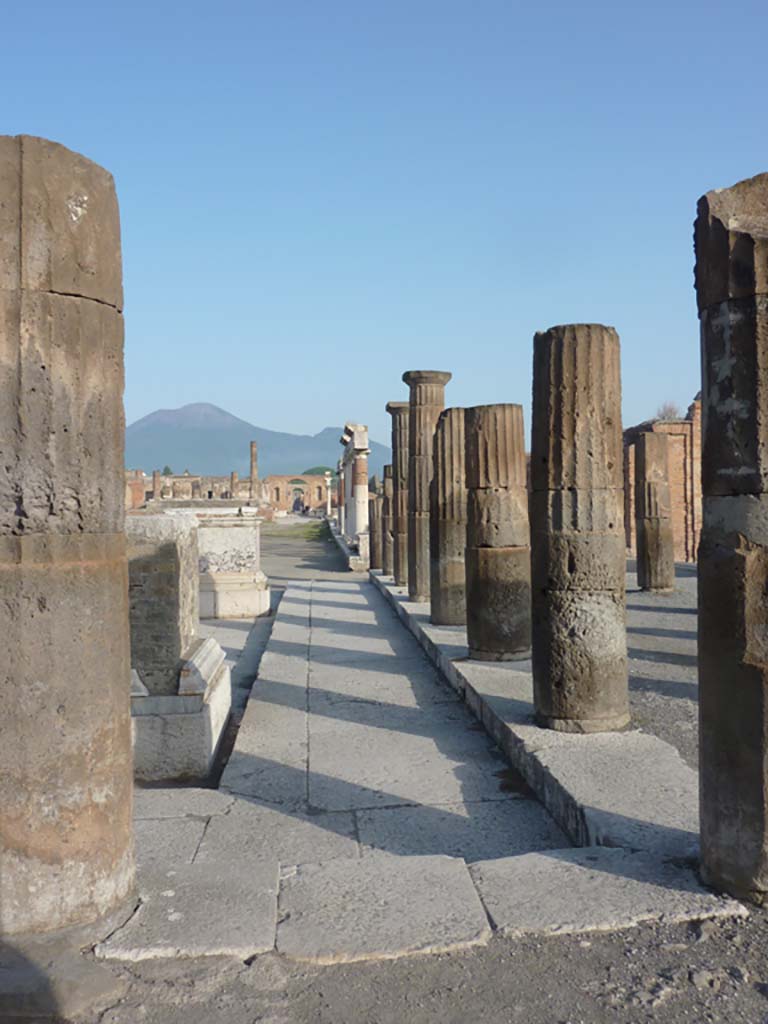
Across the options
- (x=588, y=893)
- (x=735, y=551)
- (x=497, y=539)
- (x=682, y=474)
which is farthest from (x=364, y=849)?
(x=682, y=474)

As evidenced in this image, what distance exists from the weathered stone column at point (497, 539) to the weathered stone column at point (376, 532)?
39.2 ft

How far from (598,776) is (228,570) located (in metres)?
9.55

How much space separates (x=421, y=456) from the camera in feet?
42.7

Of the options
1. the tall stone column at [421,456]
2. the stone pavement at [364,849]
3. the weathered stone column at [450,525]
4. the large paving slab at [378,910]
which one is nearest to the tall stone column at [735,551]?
the stone pavement at [364,849]

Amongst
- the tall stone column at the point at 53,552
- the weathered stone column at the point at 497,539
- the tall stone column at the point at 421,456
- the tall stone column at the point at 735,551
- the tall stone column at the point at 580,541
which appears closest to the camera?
the tall stone column at the point at 53,552

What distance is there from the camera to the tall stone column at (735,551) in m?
3.19

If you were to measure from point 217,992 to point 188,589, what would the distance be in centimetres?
429

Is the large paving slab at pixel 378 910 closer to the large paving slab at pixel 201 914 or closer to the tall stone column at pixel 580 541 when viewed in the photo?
the large paving slab at pixel 201 914

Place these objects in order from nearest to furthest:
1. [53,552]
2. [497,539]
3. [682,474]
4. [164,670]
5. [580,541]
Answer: [53,552], [580,541], [164,670], [497,539], [682,474]

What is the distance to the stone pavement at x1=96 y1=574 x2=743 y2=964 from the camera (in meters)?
3.07

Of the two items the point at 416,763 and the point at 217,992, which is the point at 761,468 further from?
the point at 416,763

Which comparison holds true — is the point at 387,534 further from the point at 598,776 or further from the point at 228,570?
the point at 598,776

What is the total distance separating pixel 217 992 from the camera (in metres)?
2.72

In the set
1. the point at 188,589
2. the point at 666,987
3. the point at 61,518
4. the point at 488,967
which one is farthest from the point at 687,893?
the point at 188,589
